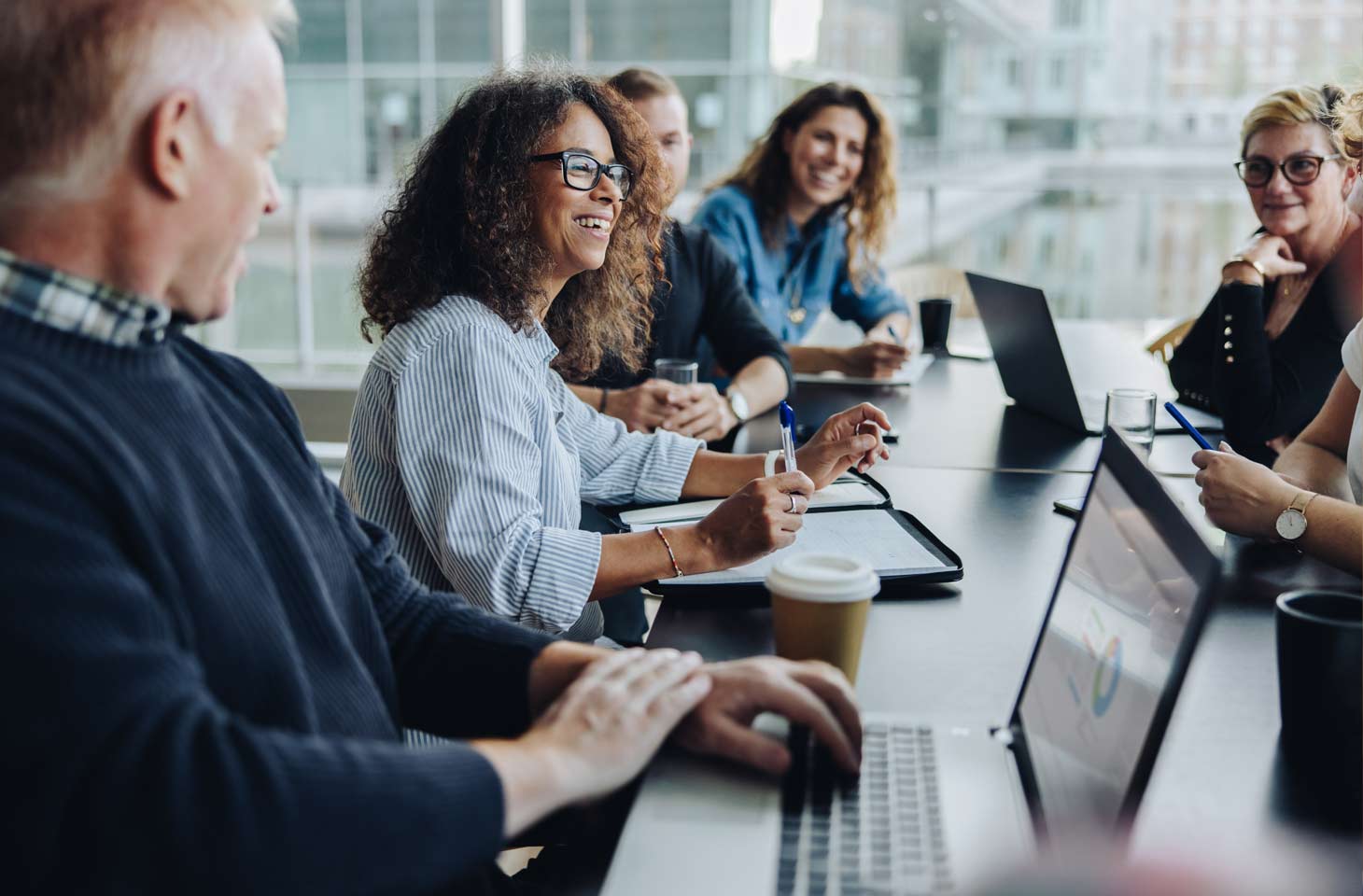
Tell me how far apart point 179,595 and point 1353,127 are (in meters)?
1.81

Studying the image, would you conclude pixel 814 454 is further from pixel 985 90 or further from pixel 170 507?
pixel 985 90

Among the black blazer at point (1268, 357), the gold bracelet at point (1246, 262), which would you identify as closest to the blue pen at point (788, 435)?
the black blazer at point (1268, 357)

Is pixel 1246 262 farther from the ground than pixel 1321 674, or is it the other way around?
pixel 1246 262

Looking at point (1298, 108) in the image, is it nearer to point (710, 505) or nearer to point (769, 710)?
point (710, 505)

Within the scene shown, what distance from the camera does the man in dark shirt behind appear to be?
7.35ft

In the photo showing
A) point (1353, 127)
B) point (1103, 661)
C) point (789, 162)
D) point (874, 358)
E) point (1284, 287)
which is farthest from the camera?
point (789, 162)

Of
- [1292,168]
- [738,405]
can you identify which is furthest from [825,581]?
[1292,168]

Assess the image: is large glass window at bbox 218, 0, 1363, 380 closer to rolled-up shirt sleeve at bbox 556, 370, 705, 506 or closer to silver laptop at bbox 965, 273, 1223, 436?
silver laptop at bbox 965, 273, 1223, 436

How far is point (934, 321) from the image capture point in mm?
3113

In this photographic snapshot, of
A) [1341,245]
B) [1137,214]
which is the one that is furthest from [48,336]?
[1137,214]

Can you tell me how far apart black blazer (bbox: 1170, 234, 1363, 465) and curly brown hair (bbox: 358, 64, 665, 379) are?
4.11 ft

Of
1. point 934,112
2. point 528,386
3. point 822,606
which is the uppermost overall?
point 934,112

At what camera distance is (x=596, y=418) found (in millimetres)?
1937

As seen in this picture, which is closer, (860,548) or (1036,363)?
(860,548)
